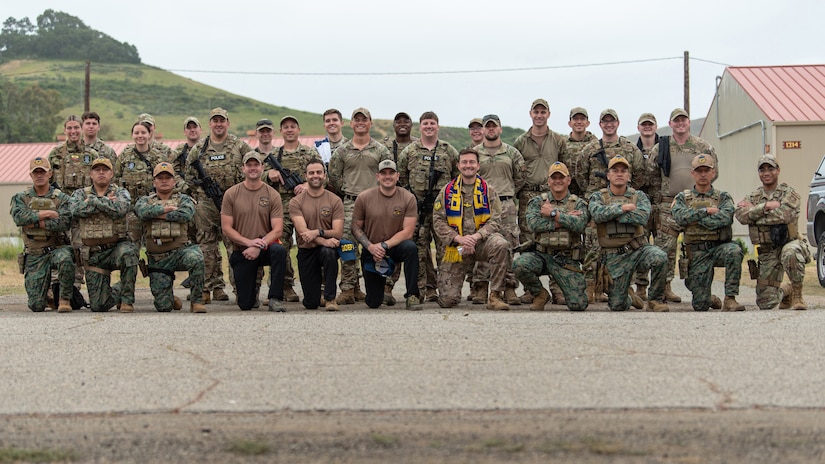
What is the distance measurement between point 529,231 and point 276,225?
9.76 ft

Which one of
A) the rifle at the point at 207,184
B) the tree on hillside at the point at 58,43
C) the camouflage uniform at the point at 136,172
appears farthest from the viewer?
the tree on hillside at the point at 58,43

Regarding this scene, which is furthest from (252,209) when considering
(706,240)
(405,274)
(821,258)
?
(821,258)

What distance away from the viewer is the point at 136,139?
12.7m

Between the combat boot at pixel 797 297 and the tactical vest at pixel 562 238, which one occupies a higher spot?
the tactical vest at pixel 562 238

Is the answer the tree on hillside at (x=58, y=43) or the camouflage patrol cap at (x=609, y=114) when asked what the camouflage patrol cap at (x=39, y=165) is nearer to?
the camouflage patrol cap at (x=609, y=114)

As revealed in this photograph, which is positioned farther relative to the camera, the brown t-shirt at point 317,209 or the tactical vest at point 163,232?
the brown t-shirt at point 317,209

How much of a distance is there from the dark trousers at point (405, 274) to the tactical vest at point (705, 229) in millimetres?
2968

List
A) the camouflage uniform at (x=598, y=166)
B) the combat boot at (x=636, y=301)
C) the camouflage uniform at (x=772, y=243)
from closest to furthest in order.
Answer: the camouflage uniform at (x=772, y=243), the combat boot at (x=636, y=301), the camouflage uniform at (x=598, y=166)

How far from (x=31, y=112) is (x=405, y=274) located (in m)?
83.7

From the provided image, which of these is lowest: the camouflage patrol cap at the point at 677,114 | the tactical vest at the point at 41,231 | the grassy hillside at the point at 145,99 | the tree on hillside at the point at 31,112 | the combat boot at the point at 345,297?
the combat boot at the point at 345,297

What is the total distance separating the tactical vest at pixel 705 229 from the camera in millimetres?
10789

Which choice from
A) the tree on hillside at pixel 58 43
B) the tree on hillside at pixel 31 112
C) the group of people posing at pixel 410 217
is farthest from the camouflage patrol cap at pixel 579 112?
the tree on hillside at pixel 58 43

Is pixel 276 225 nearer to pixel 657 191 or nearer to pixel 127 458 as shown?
pixel 657 191

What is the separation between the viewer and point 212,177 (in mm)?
12500
